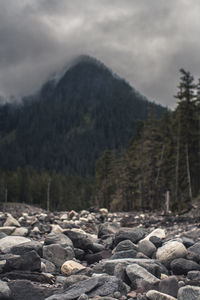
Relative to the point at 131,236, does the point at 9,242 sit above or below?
above

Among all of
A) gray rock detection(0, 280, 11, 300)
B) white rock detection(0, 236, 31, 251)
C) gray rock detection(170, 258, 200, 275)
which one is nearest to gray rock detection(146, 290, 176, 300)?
gray rock detection(0, 280, 11, 300)

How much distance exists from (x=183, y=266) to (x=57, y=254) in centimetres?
242

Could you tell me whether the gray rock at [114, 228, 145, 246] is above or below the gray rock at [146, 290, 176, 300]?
below

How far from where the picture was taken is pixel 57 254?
20.8ft

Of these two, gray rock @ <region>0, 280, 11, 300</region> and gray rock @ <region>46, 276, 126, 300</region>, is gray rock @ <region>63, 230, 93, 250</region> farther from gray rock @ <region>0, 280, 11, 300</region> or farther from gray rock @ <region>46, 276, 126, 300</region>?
gray rock @ <region>0, 280, 11, 300</region>

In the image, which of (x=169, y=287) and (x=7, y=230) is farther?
(x=7, y=230)

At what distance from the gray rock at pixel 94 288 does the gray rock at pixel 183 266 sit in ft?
5.46

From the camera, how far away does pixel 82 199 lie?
98.6 m

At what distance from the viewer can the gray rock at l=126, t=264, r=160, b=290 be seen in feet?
14.3

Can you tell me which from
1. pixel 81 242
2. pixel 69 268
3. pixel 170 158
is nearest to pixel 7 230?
pixel 81 242

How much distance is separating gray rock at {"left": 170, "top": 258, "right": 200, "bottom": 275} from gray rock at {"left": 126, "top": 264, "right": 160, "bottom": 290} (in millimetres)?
1135

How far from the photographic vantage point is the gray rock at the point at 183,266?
5543 mm

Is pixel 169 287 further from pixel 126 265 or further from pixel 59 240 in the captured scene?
pixel 59 240

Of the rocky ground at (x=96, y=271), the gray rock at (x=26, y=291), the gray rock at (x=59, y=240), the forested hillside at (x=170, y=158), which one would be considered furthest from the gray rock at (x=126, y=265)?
the forested hillside at (x=170, y=158)
